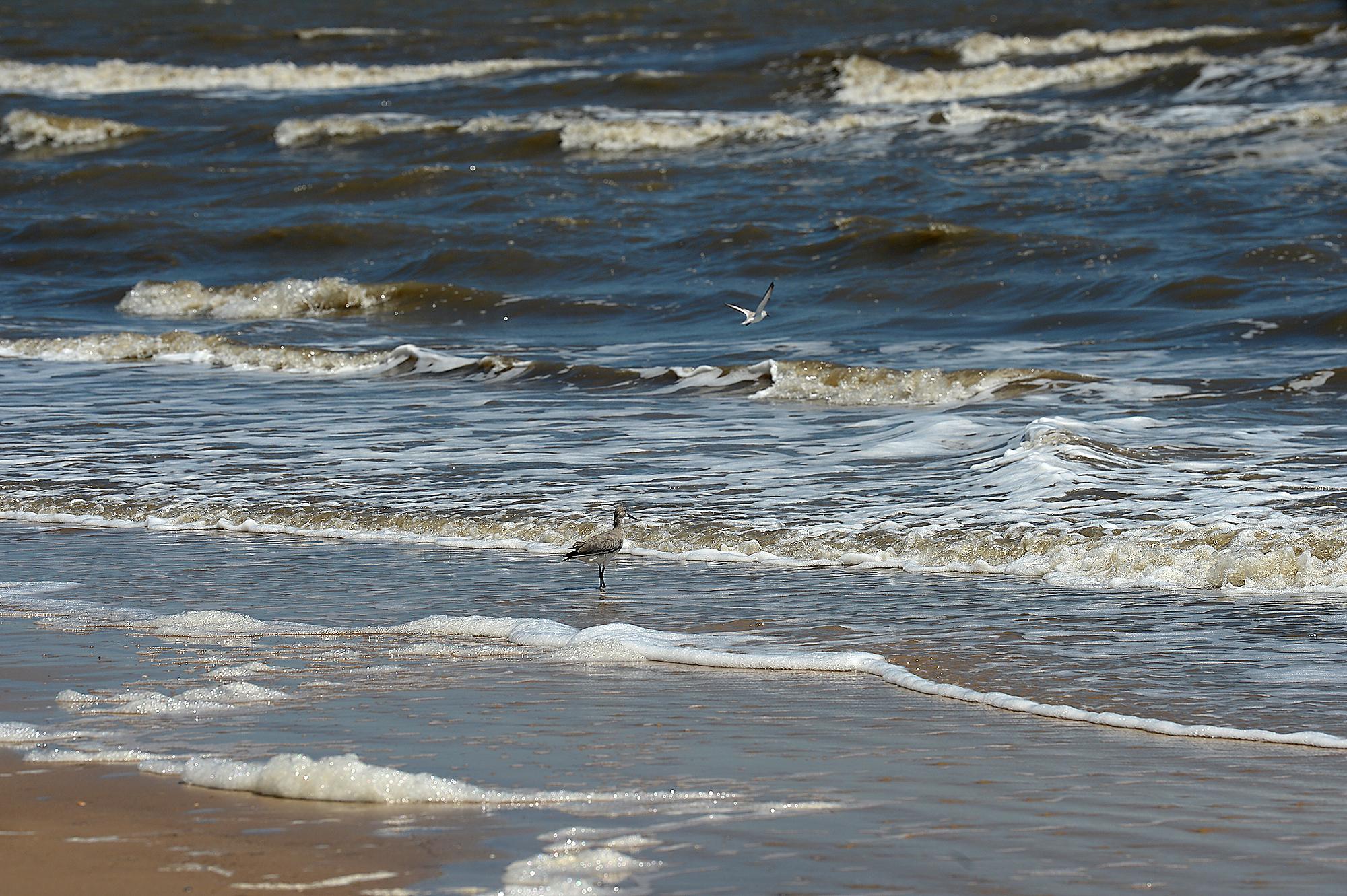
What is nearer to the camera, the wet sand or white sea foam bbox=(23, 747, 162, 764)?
the wet sand

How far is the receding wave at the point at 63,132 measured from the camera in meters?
25.0

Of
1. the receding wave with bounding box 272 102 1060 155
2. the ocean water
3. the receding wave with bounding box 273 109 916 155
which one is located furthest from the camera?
the receding wave with bounding box 273 109 916 155

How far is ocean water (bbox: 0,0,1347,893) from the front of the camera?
380cm

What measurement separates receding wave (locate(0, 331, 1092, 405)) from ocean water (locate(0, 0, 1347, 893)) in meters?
0.05

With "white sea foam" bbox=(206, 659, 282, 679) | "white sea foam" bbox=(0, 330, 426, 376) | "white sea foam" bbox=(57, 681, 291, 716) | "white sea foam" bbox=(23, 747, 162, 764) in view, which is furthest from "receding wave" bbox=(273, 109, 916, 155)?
"white sea foam" bbox=(23, 747, 162, 764)

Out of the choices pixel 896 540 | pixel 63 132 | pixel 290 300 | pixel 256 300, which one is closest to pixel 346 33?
pixel 63 132

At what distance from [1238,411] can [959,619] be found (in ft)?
13.1

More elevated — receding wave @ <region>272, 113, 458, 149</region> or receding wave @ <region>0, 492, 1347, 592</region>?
receding wave @ <region>272, 113, 458, 149</region>

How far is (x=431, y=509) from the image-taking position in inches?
293

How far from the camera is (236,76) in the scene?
105 ft

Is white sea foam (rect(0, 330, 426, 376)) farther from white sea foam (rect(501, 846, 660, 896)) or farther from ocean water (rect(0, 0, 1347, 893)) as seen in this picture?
white sea foam (rect(501, 846, 660, 896))

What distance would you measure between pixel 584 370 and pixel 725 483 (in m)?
3.48

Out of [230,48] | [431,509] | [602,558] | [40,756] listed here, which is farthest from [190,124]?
[40,756]

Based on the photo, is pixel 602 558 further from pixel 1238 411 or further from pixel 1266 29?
pixel 1266 29
